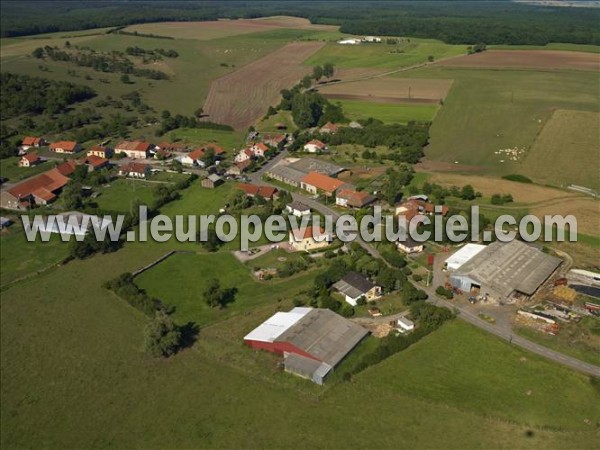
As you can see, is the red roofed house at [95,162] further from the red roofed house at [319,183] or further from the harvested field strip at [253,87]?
the red roofed house at [319,183]

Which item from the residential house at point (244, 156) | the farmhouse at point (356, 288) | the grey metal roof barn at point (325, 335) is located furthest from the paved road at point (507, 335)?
the residential house at point (244, 156)

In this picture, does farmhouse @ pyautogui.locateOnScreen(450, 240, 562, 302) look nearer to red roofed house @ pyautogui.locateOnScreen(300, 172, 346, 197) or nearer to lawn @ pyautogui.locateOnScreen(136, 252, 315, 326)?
lawn @ pyautogui.locateOnScreen(136, 252, 315, 326)

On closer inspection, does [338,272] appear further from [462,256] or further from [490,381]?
[490,381]

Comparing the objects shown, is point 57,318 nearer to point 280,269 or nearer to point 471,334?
point 280,269

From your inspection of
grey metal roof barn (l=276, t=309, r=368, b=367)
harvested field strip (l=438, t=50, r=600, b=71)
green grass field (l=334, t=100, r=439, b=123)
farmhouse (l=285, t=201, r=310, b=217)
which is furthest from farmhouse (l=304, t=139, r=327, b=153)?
harvested field strip (l=438, t=50, r=600, b=71)

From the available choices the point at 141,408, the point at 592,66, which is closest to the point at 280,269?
the point at 141,408

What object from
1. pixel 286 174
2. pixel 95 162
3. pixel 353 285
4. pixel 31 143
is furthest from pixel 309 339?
pixel 31 143

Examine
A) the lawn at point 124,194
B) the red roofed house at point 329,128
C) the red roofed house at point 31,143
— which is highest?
the red roofed house at point 329,128
